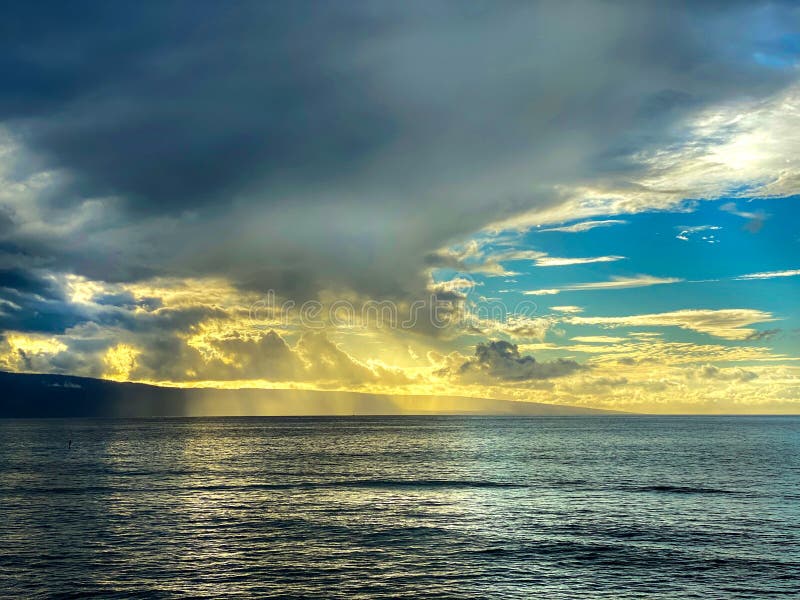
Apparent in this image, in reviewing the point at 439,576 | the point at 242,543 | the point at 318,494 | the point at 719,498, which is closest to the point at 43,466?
the point at 318,494

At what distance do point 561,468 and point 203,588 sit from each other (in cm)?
10229

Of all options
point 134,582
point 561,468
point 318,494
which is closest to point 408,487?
point 318,494

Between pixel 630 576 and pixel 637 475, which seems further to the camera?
pixel 637 475

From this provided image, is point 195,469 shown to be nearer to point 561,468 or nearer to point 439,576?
point 561,468

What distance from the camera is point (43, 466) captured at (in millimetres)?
148625

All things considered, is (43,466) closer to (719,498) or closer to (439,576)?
(439,576)

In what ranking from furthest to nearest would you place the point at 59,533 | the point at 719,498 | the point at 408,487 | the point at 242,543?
the point at 408,487
the point at 719,498
the point at 59,533
the point at 242,543

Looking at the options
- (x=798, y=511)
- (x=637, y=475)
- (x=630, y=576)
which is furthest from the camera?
(x=637, y=475)

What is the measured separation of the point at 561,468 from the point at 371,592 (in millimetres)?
97718

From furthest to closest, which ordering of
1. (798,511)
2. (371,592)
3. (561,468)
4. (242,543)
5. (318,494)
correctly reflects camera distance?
(561,468) < (318,494) < (798,511) < (242,543) < (371,592)

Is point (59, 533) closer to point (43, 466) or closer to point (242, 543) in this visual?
point (242, 543)

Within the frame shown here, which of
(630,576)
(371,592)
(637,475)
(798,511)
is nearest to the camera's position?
(371,592)

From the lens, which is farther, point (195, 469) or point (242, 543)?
point (195, 469)

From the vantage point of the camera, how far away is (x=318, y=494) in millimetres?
104938
